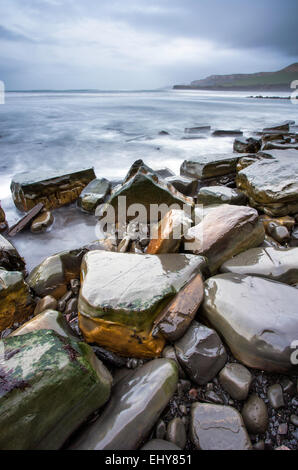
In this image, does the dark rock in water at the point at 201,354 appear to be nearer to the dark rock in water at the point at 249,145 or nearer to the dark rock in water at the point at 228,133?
the dark rock in water at the point at 249,145

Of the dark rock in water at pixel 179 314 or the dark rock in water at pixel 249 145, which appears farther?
the dark rock in water at pixel 249 145

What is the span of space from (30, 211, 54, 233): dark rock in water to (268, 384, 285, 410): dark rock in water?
3042 mm

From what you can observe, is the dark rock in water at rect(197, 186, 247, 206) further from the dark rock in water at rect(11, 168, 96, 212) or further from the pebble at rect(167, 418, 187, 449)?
the pebble at rect(167, 418, 187, 449)

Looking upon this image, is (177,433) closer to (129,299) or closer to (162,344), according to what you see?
(162,344)

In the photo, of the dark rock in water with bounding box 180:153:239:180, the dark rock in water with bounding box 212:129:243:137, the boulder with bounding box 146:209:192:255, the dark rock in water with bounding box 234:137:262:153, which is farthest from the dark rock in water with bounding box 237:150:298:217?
the dark rock in water with bounding box 212:129:243:137

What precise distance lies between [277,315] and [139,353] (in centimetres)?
85

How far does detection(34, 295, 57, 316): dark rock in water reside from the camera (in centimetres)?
189

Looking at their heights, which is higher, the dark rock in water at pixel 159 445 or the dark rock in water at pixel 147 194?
the dark rock in water at pixel 147 194

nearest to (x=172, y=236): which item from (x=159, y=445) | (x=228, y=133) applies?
(x=159, y=445)

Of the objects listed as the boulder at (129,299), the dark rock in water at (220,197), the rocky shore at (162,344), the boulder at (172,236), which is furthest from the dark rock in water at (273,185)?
the boulder at (129,299)

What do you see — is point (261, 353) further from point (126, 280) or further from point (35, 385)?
point (35, 385)

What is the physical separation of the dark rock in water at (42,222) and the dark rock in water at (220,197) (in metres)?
2.13

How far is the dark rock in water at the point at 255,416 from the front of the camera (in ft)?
3.71
